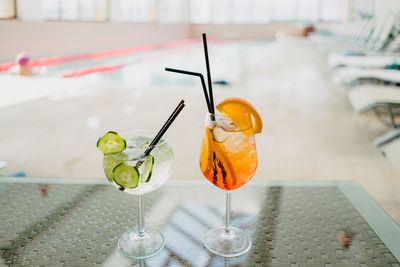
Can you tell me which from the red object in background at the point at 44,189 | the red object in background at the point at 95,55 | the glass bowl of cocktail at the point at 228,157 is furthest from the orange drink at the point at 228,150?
the red object in background at the point at 95,55

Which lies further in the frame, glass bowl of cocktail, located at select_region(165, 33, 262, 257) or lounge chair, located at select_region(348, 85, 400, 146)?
lounge chair, located at select_region(348, 85, 400, 146)

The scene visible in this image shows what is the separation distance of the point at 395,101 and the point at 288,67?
200 inches

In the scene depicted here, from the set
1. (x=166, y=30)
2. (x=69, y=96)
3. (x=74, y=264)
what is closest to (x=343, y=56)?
(x=69, y=96)

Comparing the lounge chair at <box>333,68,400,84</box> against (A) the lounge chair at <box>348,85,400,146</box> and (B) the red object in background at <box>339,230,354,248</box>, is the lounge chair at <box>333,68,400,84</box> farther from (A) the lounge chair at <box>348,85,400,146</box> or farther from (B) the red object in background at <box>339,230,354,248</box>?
(B) the red object in background at <box>339,230,354,248</box>

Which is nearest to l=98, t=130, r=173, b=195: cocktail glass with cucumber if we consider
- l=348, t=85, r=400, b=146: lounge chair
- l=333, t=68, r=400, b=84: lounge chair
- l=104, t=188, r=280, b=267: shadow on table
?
l=104, t=188, r=280, b=267: shadow on table

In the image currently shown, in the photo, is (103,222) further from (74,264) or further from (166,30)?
(166,30)

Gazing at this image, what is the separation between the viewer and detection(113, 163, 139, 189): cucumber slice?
1.69ft

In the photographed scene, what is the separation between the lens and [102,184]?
2.72 feet

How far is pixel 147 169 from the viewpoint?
54 cm

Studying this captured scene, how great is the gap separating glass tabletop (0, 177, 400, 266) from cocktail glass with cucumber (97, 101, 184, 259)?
0.02 metres

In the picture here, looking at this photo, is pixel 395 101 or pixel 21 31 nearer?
pixel 395 101

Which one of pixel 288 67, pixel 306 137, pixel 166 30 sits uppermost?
pixel 166 30

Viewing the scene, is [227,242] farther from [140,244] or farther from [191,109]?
[191,109]

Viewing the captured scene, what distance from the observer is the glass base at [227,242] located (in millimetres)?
571
